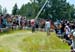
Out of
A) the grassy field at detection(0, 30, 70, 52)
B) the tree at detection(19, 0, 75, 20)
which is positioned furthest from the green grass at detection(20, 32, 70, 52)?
the tree at detection(19, 0, 75, 20)

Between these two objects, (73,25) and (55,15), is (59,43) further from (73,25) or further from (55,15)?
(55,15)

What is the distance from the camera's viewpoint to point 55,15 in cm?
10356

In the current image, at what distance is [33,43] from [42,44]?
2.63ft

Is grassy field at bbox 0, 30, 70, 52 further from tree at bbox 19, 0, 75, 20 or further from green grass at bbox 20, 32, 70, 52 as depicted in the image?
tree at bbox 19, 0, 75, 20

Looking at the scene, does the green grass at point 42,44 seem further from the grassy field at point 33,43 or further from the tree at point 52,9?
the tree at point 52,9

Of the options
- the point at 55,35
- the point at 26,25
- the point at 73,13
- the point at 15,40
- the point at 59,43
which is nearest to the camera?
the point at 15,40

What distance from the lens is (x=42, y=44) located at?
2544cm

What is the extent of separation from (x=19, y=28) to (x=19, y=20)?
852 millimetres

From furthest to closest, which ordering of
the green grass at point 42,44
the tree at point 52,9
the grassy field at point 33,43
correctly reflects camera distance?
1. the tree at point 52,9
2. the green grass at point 42,44
3. the grassy field at point 33,43

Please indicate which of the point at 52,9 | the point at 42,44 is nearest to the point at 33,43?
the point at 42,44

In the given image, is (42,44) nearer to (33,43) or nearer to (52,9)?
(33,43)

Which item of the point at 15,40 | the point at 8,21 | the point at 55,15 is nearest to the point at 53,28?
the point at 8,21

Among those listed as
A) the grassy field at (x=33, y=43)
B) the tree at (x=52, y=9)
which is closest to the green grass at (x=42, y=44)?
the grassy field at (x=33, y=43)

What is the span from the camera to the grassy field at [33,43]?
22422 millimetres
